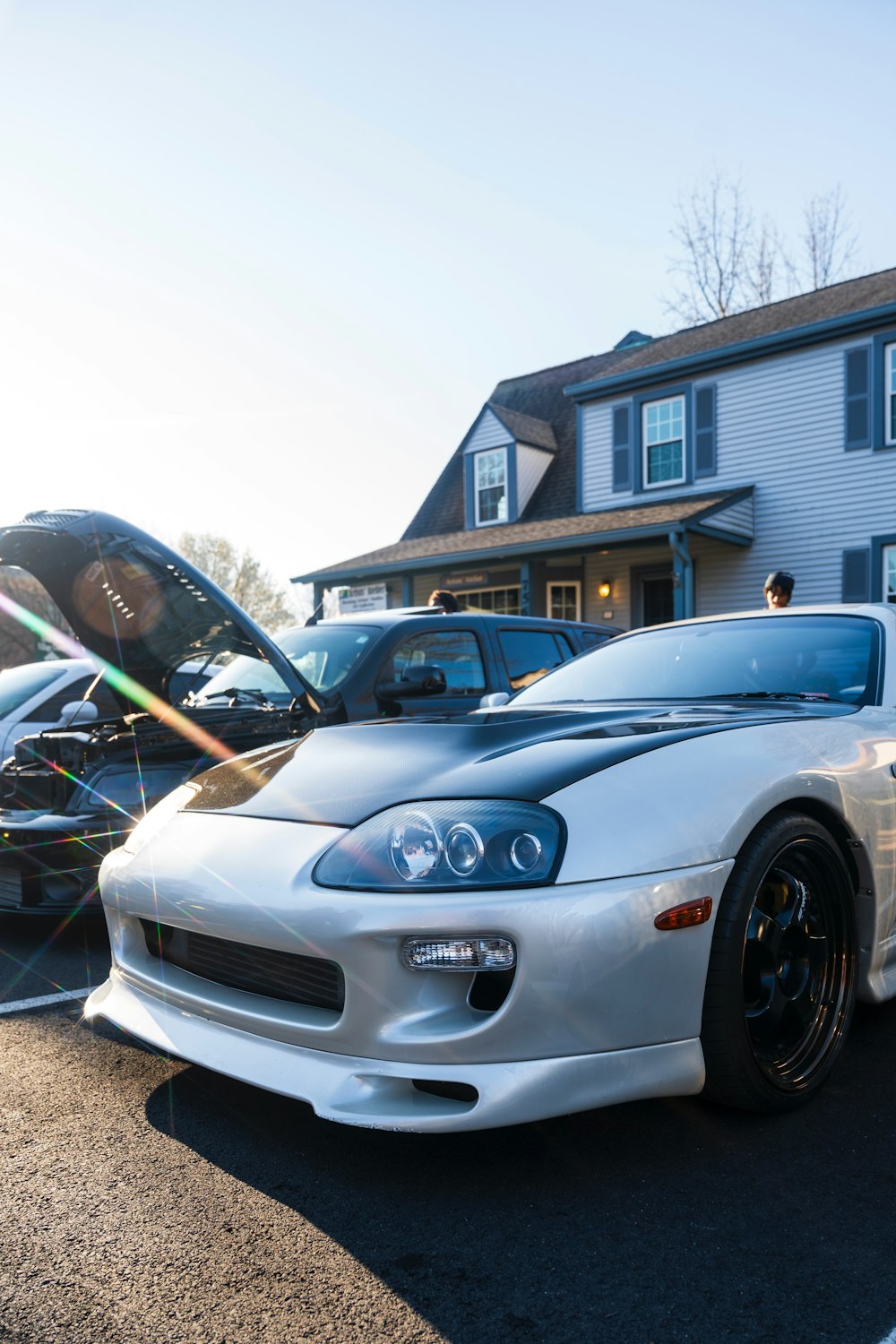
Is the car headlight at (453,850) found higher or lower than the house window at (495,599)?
lower

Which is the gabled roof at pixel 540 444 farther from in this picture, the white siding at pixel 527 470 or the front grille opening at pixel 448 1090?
the front grille opening at pixel 448 1090

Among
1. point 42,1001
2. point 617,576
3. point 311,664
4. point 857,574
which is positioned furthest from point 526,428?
point 42,1001

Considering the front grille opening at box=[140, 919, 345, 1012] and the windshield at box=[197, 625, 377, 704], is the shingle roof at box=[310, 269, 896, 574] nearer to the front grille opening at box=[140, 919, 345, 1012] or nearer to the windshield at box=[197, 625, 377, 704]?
the windshield at box=[197, 625, 377, 704]

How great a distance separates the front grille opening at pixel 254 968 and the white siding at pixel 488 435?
1755 cm

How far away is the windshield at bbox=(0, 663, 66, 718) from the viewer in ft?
24.6

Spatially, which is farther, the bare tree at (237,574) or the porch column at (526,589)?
the bare tree at (237,574)

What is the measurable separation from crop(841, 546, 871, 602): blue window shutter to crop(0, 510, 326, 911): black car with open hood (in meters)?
11.4

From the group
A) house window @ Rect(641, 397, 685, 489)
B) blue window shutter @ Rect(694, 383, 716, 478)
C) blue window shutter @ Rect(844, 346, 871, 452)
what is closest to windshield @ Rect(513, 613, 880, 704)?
blue window shutter @ Rect(844, 346, 871, 452)

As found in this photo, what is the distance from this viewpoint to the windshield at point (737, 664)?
130 inches

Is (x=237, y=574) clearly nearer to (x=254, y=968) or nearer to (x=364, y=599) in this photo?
(x=364, y=599)

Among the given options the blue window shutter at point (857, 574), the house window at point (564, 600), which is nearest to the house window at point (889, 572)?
the blue window shutter at point (857, 574)

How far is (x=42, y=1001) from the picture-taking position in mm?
3357

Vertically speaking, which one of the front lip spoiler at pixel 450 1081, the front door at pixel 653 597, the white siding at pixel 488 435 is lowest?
the front lip spoiler at pixel 450 1081

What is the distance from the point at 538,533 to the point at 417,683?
1242cm
